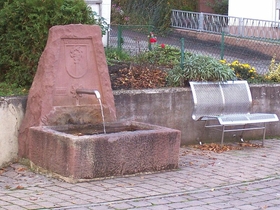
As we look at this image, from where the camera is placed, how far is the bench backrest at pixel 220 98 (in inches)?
422

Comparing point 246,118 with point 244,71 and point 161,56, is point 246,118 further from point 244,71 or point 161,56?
point 161,56

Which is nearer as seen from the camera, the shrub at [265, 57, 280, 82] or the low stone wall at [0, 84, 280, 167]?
the low stone wall at [0, 84, 280, 167]

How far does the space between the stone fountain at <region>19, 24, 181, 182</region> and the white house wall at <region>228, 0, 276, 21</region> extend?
1440 centimetres

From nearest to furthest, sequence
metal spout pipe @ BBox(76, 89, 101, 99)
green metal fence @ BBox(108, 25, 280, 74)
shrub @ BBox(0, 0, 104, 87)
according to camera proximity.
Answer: metal spout pipe @ BBox(76, 89, 101, 99) → shrub @ BBox(0, 0, 104, 87) → green metal fence @ BBox(108, 25, 280, 74)

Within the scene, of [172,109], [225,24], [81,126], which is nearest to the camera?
[81,126]

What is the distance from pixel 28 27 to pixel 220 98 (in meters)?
3.28

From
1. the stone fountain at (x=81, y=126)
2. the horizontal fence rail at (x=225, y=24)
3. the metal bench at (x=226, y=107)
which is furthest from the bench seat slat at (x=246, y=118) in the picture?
the horizontal fence rail at (x=225, y=24)

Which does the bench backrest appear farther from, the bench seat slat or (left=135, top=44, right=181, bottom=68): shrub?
(left=135, top=44, right=181, bottom=68): shrub

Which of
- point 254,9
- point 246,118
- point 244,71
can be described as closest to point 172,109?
point 246,118

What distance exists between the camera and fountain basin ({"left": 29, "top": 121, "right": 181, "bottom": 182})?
8039 millimetres

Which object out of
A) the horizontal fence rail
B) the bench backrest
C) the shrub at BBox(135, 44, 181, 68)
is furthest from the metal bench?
the horizontal fence rail

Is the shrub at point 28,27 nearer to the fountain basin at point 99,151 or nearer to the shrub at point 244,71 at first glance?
the fountain basin at point 99,151

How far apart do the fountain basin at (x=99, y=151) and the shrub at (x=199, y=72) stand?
2.22 meters

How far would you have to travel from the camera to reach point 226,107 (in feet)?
36.1
